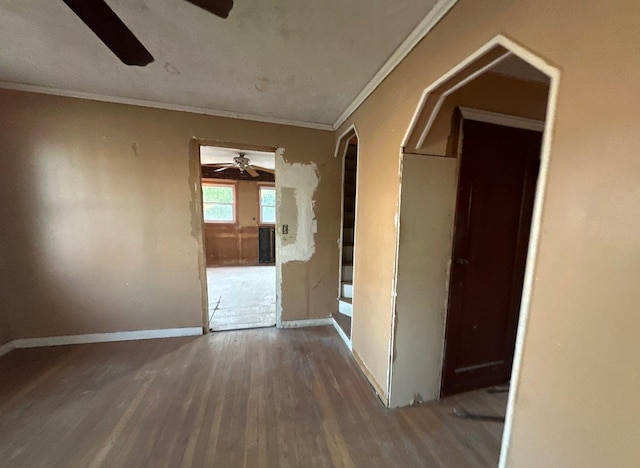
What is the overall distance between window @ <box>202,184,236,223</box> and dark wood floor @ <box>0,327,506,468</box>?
4170 mm

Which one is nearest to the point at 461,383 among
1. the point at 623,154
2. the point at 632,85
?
the point at 623,154

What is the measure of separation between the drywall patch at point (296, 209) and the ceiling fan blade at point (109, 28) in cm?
147

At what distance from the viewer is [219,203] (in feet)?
20.0

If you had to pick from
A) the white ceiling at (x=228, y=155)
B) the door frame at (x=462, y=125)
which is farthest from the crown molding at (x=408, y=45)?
the white ceiling at (x=228, y=155)

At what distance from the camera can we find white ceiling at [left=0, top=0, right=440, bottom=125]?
1.13 meters

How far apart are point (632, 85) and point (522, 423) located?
3.50 ft

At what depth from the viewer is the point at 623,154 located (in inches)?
22.7

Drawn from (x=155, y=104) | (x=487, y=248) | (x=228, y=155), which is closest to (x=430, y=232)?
(x=487, y=248)

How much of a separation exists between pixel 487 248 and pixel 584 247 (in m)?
1.09

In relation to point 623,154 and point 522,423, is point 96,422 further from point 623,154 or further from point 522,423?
point 623,154

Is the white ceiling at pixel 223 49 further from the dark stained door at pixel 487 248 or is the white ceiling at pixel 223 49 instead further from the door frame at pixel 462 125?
the dark stained door at pixel 487 248

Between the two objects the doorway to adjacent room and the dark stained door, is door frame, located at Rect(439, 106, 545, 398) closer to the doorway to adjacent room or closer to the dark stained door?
the dark stained door

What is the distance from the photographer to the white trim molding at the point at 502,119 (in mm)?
1441

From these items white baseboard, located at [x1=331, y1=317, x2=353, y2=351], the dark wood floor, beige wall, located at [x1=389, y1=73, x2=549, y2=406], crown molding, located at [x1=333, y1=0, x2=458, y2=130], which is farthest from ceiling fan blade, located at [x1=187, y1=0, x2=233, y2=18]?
white baseboard, located at [x1=331, y1=317, x2=353, y2=351]
